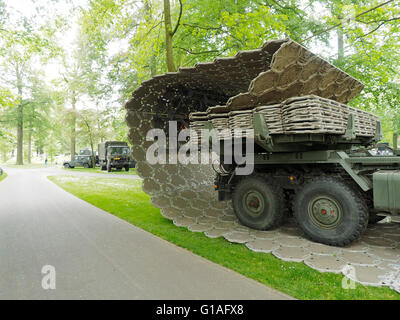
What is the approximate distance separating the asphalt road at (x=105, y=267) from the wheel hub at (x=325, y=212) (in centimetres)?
193

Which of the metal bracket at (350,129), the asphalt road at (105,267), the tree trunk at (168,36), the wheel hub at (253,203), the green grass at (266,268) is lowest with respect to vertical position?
the asphalt road at (105,267)

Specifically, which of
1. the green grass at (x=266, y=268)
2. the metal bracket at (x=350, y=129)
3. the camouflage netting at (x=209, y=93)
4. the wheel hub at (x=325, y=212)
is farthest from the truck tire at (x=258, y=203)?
the metal bracket at (x=350, y=129)

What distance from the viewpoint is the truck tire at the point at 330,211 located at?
157 inches

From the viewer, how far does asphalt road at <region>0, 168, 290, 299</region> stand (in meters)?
2.81

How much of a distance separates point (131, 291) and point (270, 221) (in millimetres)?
3038

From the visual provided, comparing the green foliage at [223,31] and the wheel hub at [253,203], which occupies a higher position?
the green foliage at [223,31]

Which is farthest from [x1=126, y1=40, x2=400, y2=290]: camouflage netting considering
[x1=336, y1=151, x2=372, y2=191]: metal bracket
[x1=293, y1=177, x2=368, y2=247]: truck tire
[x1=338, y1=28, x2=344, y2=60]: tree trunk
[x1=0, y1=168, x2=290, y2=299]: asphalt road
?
[x1=338, y1=28, x2=344, y2=60]: tree trunk

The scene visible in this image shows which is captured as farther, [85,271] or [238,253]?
[238,253]

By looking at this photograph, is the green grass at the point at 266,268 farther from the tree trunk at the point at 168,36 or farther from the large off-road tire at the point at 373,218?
the tree trunk at the point at 168,36

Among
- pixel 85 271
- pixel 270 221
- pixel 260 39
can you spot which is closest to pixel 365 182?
pixel 270 221

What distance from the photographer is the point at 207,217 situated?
624cm

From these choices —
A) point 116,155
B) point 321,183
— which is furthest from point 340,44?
point 116,155

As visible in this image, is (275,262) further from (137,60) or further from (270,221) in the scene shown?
Answer: (137,60)

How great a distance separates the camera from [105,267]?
3.48 meters
